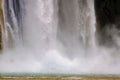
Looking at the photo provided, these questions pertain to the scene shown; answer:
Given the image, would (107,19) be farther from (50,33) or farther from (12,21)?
(12,21)

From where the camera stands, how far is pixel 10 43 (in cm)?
322

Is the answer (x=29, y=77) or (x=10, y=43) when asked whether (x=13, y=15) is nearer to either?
(x=10, y=43)

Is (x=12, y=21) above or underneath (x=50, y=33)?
above

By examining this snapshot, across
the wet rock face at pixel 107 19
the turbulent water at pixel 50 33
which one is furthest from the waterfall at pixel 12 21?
the wet rock face at pixel 107 19

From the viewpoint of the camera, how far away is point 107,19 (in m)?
3.30

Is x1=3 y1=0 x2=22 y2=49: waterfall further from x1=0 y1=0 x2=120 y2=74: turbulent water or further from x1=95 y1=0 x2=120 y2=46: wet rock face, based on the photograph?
x1=95 y1=0 x2=120 y2=46: wet rock face

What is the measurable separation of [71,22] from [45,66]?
22.1 inches

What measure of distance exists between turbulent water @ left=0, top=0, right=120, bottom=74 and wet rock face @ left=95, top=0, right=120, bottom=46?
59 mm

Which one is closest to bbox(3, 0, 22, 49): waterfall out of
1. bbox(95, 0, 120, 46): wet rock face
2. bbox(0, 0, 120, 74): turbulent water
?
bbox(0, 0, 120, 74): turbulent water

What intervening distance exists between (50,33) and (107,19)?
1.89ft

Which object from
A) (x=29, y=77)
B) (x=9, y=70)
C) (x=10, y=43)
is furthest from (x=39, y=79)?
(x=10, y=43)

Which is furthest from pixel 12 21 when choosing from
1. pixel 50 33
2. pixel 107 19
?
pixel 107 19

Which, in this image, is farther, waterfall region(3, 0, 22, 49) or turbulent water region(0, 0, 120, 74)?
waterfall region(3, 0, 22, 49)

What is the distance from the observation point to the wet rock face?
327 centimetres
